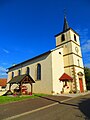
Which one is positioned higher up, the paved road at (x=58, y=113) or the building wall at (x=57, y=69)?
the building wall at (x=57, y=69)

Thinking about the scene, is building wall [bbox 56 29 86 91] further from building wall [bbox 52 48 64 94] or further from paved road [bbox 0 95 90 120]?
paved road [bbox 0 95 90 120]

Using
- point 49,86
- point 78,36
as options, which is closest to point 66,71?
point 49,86

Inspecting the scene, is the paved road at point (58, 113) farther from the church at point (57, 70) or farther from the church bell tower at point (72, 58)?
the church bell tower at point (72, 58)

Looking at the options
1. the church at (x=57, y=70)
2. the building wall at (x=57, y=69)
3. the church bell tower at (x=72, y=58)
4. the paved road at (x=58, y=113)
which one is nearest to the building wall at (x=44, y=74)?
the church at (x=57, y=70)

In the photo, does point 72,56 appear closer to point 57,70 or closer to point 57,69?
point 57,69

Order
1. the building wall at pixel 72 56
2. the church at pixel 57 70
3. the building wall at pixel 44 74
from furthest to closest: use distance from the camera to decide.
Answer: the building wall at pixel 72 56, the building wall at pixel 44 74, the church at pixel 57 70

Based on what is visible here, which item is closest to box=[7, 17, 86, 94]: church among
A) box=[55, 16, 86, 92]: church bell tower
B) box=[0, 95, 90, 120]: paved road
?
box=[55, 16, 86, 92]: church bell tower

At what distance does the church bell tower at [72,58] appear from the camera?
65.2 ft

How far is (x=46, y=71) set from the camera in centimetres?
1853

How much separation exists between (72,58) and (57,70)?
12.7ft

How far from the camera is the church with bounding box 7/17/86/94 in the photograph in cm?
1747

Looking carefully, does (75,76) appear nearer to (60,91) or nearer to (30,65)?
(60,91)

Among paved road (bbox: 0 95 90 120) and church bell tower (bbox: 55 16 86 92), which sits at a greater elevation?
church bell tower (bbox: 55 16 86 92)

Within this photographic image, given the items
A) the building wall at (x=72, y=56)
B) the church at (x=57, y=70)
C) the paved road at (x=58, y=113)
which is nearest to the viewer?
the paved road at (x=58, y=113)
